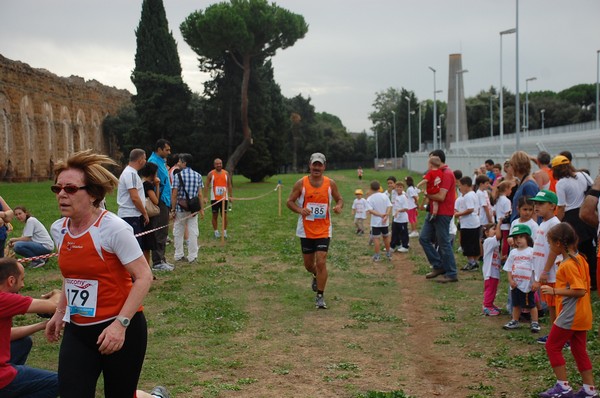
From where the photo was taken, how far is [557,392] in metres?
5.53

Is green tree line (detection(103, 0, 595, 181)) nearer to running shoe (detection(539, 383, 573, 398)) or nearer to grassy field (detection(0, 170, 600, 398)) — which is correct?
grassy field (detection(0, 170, 600, 398))

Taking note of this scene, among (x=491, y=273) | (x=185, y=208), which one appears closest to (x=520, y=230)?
(x=491, y=273)

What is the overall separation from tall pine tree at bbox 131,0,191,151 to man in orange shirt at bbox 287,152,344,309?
4239cm

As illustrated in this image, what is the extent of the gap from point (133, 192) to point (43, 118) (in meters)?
41.5

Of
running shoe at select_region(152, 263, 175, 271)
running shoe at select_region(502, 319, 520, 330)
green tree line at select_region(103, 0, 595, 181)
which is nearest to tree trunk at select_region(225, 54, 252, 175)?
green tree line at select_region(103, 0, 595, 181)

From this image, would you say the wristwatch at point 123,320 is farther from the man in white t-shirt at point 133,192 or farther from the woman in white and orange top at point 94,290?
the man in white t-shirt at point 133,192

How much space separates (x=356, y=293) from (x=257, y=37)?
38.8 meters

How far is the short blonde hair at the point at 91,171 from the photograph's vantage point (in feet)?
12.7

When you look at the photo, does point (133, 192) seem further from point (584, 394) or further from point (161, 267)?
point (584, 394)

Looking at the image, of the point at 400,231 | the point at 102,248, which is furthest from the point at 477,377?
the point at 400,231

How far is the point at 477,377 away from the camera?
6.31 metres

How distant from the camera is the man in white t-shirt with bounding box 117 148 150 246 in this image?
9832 millimetres

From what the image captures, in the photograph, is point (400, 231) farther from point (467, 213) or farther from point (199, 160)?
point (199, 160)

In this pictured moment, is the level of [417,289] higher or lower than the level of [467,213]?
lower
